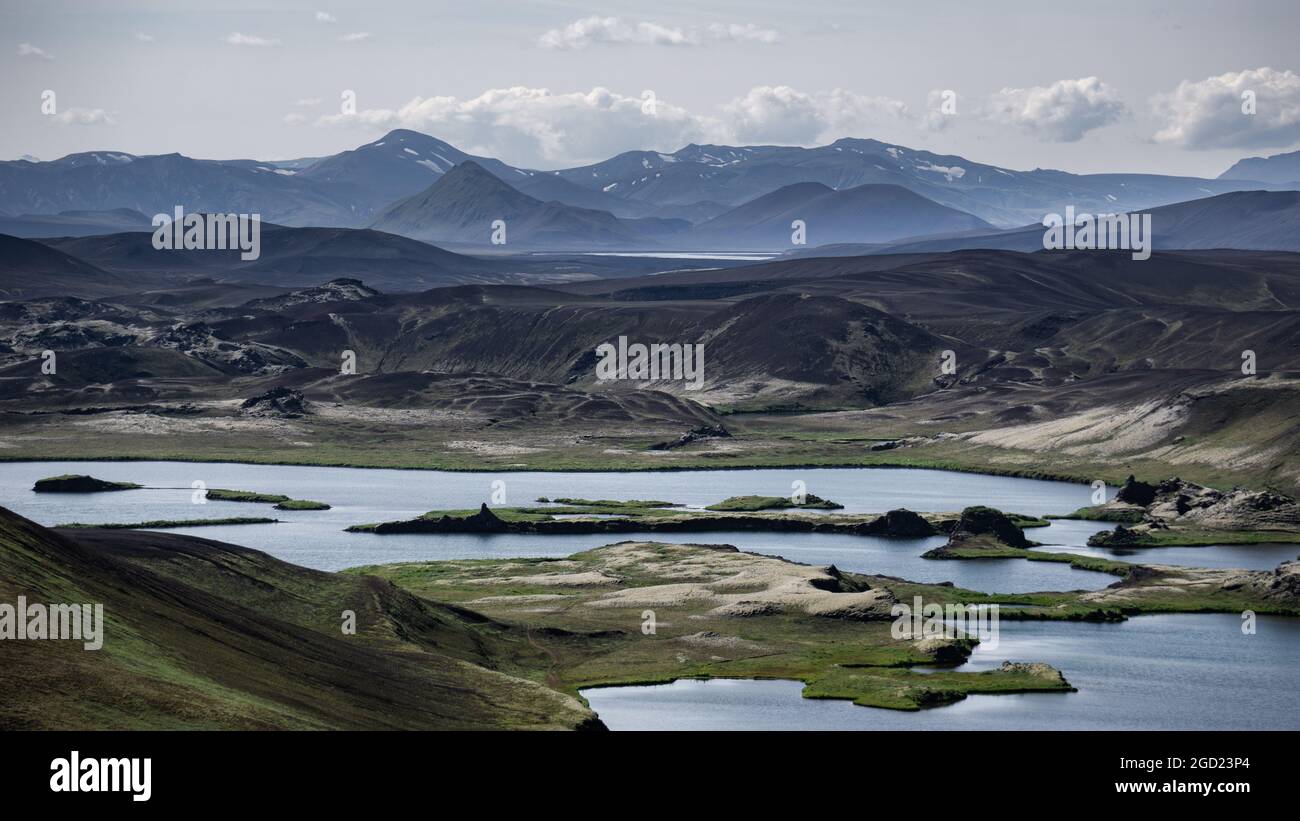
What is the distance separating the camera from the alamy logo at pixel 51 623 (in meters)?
57.0

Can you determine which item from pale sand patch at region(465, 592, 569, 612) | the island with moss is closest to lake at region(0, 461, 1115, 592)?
the island with moss

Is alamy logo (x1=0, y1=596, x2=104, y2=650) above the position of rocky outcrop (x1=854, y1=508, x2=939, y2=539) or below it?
above

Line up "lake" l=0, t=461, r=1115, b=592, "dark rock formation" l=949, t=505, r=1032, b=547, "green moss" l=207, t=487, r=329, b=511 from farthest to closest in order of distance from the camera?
"green moss" l=207, t=487, r=329, b=511 → "dark rock formation" l=949, t=505, r=1032, b=547 → "lake" l=0, t=461, r=1115, b=592

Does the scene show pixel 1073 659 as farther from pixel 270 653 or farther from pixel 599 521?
pixel 599 521

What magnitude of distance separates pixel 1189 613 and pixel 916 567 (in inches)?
1058

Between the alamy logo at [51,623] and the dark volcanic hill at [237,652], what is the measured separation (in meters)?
0.56

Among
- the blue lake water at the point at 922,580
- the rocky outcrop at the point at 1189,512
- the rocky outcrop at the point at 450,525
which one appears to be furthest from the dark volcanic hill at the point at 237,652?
the rocky outcrop at the point at 1189,512

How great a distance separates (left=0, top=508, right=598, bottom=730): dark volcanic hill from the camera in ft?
176

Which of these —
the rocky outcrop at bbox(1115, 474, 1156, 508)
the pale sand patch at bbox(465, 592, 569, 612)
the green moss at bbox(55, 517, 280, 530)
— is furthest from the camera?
the rocky outcrop at bbox(1115, 474, 1156, 508)

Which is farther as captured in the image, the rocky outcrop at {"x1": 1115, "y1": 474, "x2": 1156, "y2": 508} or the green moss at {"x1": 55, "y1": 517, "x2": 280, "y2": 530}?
the rocky outcrop at {"x1": 1115, "y1": 474, "x2": 1156, "y2": 508}
